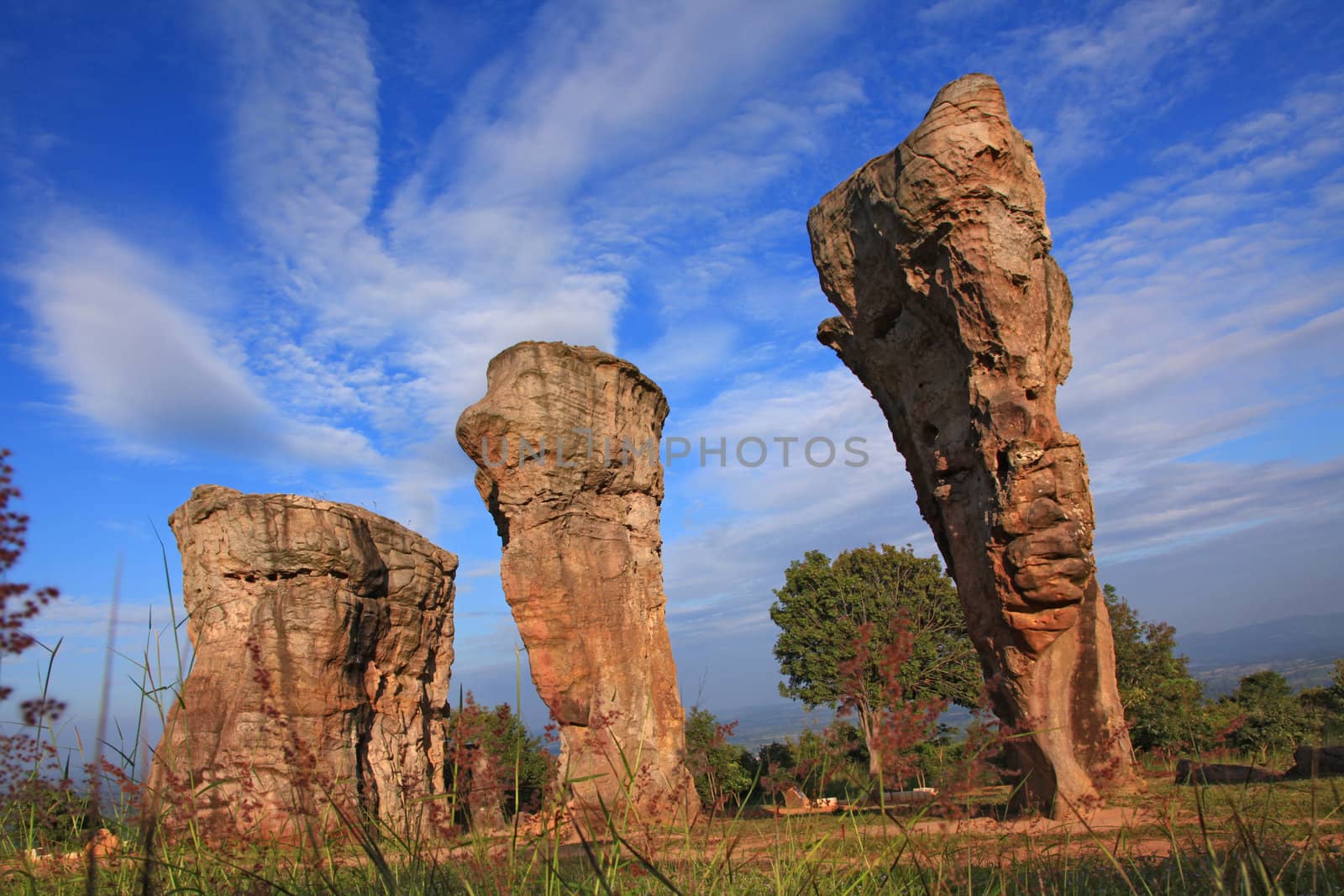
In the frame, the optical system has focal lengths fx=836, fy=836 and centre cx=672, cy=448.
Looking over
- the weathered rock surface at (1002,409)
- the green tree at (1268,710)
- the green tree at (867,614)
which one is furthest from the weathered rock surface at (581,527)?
the green tree at (867,614)

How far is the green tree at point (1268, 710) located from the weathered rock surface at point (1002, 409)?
25.3 ft

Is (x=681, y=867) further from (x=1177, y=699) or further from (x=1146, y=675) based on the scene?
(x=1146, y=675)

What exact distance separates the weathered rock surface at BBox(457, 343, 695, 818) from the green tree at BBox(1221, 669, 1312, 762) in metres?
10.4

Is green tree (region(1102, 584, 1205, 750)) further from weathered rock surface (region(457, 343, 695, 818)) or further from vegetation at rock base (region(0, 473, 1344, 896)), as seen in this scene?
vegetation at rock base (region(0, 473, 1344, 896))

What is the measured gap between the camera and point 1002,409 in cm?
958

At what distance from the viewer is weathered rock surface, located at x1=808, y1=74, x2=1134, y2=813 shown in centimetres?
913

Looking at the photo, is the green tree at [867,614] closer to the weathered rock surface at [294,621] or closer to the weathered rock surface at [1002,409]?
the weathered rock surface at [294,621]

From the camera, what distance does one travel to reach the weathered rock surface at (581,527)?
44.5ft

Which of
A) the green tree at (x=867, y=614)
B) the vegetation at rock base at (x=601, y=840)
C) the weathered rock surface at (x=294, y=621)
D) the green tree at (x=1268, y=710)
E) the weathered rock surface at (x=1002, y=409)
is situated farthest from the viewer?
the green tree at (x=867, y=614)

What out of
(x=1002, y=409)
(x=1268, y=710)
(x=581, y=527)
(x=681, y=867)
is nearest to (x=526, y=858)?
(x=681, y=867)

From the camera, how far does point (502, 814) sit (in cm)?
289

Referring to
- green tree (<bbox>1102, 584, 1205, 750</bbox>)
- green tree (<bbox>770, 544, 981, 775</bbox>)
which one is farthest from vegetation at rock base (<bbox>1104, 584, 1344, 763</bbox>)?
green tree (<bbox>770, 544, 981, 775</bbox>)

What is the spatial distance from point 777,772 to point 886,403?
1019 centimetres

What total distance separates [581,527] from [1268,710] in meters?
16.5
